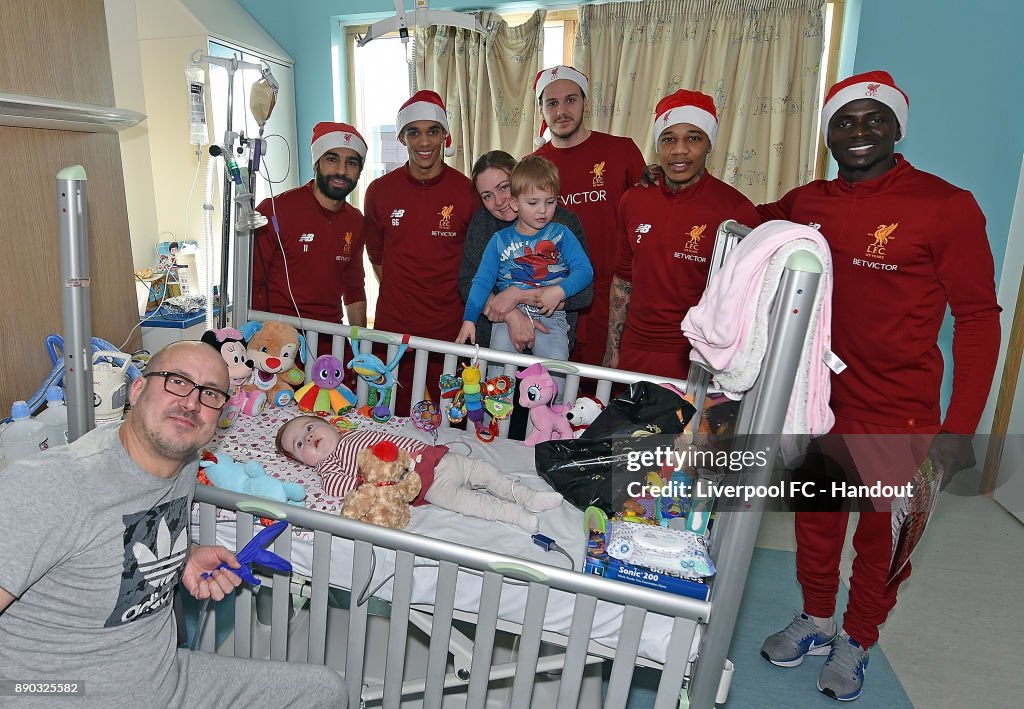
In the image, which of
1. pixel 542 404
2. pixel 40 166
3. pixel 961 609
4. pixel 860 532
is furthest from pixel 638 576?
pixel 40 166

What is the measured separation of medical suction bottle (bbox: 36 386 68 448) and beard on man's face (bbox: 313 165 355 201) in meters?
1.21

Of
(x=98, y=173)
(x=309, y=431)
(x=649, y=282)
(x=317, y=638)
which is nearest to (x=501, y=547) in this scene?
(x=317, y=638)

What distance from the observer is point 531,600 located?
137 cm

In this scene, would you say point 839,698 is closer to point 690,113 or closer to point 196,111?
point 690,113

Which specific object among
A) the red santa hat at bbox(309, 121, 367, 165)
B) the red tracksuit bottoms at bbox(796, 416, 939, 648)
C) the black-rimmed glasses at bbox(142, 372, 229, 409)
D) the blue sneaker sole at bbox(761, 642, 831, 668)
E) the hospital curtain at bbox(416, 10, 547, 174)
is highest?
the hospital curtain at bbox(416, 10, 547, 174)

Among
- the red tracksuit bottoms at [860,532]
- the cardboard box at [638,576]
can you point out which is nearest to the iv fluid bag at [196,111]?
the cardboard box at [638,576]

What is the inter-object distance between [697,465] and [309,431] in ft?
3.63

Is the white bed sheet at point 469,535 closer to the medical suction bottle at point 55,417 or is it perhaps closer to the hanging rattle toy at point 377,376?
the hanging rattle toy at point 377,376

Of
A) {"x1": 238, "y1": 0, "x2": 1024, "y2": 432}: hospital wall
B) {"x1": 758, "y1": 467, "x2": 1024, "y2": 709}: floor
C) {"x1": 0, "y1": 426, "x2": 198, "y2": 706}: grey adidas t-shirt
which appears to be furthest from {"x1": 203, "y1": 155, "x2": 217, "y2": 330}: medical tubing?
{"x1": 238, "y1": 0, "x2": 1024, "y2": 432}: hospital wall

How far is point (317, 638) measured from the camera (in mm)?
1578

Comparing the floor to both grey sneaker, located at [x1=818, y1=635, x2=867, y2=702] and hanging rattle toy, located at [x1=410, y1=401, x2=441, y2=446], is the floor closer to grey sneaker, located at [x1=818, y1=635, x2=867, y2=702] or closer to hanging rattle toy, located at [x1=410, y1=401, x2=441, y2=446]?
grey sneaker, located at [x1=818, y1=635, x2=867, y2=702]

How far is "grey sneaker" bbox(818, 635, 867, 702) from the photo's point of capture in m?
2.01

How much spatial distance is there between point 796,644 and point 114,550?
192 centimetres

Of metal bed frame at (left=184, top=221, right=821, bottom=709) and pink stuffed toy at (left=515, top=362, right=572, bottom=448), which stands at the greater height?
pink stuffed toy at (left=515, top=362, right=572, bottom=448)
